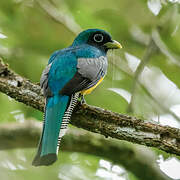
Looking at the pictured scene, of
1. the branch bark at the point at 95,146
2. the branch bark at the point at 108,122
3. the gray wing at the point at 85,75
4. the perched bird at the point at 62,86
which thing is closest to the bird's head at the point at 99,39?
the perched bird at the point at 62,86

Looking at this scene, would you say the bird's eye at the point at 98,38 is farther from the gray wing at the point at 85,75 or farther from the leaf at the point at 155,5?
the leaf at the point at 155,5

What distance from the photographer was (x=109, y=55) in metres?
6.33

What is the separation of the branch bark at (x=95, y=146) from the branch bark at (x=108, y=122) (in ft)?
2.30

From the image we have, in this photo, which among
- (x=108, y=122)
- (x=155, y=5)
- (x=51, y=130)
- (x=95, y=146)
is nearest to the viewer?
(x=51, y=130)

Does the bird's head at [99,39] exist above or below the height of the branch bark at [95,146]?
above

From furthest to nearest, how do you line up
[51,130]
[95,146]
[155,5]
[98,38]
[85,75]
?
[155,5]
[98,38]
[95,146]
[85,75]
[51,130]

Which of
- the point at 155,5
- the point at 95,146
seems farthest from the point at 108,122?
the point at 155,5

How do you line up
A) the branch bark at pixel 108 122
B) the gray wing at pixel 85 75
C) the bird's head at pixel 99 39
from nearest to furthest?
1. the branch bark at pixel 108 122
2. the gray wing at pixel 85 75
3. the bird's head at pixel 99 39

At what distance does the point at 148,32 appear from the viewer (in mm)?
6277

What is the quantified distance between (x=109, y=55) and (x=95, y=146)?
1.73 m

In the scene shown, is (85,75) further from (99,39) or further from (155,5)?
(155,5)

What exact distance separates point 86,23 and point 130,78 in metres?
1.00

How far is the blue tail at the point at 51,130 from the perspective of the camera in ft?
12.7

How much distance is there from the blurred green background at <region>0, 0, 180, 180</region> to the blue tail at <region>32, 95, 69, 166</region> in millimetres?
1372
